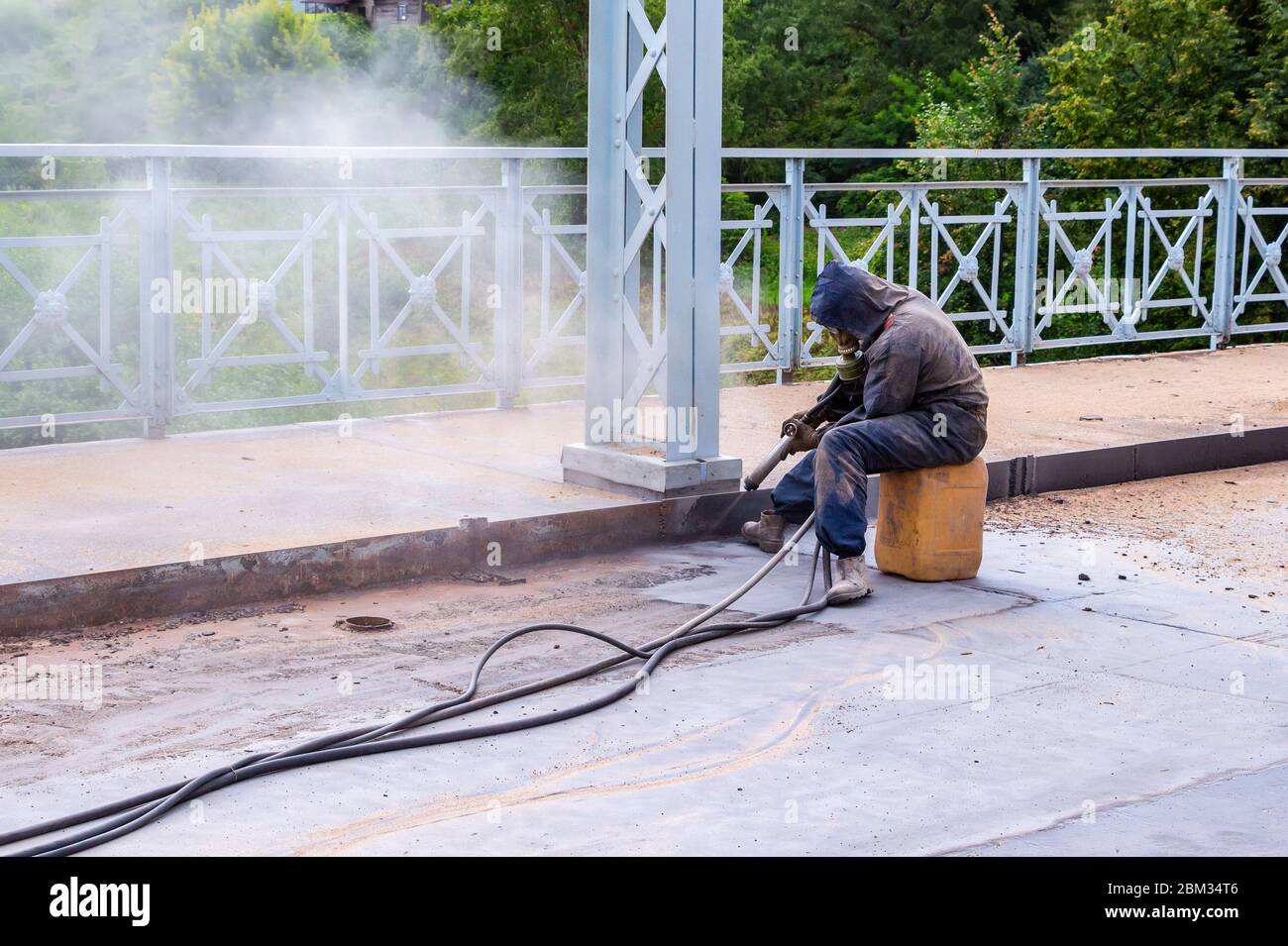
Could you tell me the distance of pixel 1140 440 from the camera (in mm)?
10070

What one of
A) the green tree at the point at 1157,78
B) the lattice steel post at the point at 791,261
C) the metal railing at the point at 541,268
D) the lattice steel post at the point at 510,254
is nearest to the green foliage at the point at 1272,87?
the green tree at the point at 1157,78

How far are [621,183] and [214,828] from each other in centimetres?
482

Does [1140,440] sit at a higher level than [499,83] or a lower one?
lower

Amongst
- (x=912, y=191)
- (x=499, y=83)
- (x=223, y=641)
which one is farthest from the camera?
(x=499, y=83)

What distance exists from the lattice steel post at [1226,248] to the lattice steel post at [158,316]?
924 centimetres

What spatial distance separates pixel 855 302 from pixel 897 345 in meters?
0.26

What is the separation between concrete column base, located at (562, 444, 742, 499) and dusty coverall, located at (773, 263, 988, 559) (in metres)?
1.05

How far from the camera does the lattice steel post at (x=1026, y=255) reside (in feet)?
43.7

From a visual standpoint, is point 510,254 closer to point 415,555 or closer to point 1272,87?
point 415,555

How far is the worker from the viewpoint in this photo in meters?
6.98

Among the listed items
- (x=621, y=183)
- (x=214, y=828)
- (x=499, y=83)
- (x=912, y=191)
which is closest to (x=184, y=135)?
(x=499, y=83)

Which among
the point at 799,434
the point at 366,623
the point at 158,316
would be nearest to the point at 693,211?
the point at 799,434

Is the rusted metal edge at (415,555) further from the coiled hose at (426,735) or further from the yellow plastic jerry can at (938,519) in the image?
the yellow plastic jerry can at (938,519)
